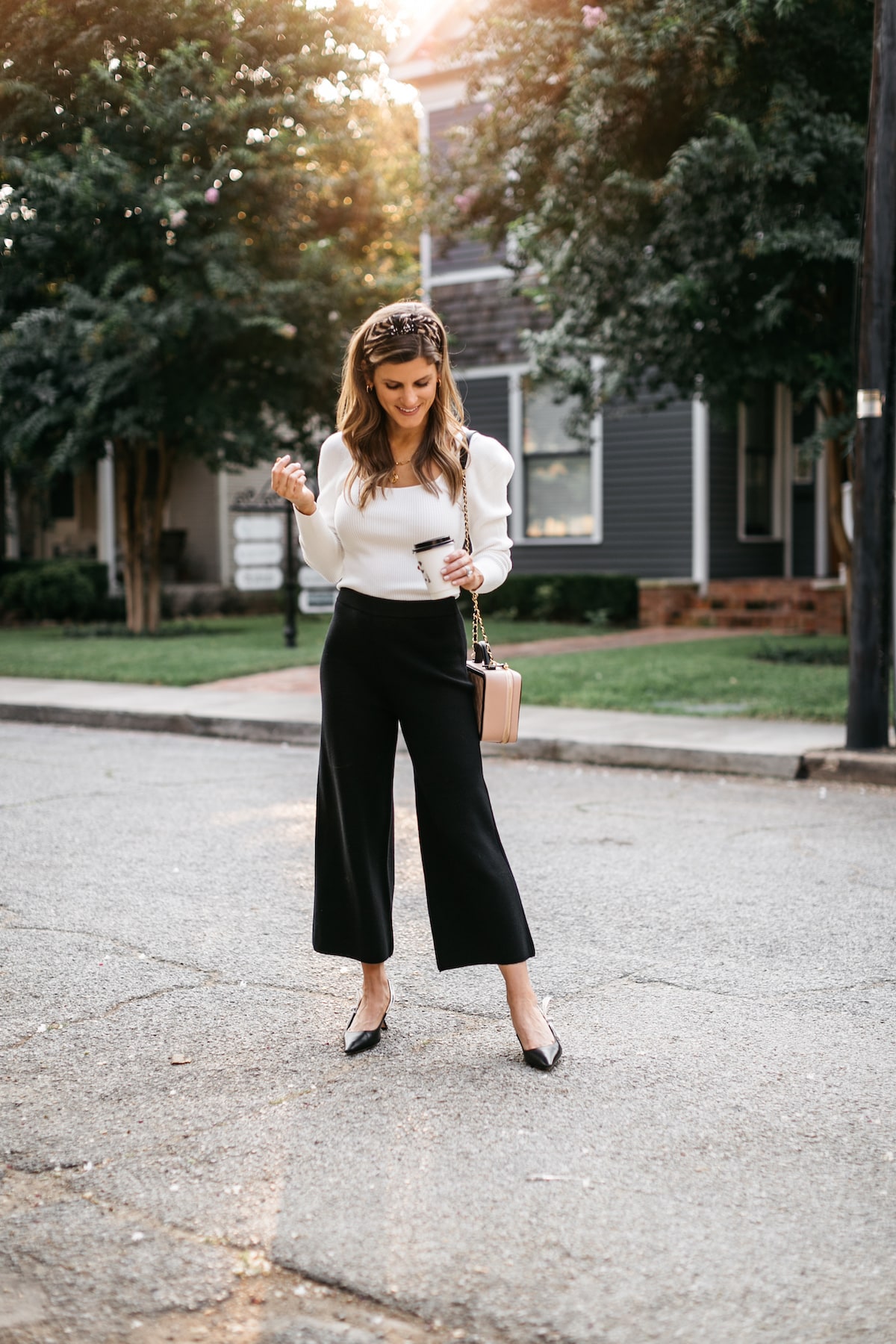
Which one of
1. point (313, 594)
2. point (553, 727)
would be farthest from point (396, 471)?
point (313, 594)

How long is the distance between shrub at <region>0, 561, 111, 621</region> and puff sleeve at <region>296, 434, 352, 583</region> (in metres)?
18.7

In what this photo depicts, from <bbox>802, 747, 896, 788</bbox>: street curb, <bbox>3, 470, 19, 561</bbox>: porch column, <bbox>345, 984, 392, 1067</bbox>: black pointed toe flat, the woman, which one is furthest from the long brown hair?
<bbox>3, 470, 19, 561</bbox>: porch column

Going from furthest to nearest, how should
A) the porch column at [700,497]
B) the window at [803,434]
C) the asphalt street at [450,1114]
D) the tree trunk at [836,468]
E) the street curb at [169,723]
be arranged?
the window at [803,434] → the porch column at [700,497] → the tree trunk at [836,468] → the street curb at [169,723] → the asphalt street at [450,1114]

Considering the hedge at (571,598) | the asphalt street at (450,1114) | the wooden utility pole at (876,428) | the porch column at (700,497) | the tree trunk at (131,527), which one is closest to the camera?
the asphalt street at (450,1114)

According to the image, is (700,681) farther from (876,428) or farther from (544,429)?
(544,429)

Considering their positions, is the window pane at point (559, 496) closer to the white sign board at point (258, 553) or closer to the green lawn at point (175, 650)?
the green lawn at point (175, 650)

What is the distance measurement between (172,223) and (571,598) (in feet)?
23.2

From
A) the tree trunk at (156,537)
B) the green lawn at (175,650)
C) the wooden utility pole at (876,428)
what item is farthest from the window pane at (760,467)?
the wooden utility pole at (876,428)

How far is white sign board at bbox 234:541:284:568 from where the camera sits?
16688 mm

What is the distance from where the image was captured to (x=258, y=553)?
16828mm

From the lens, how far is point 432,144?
19.7 m

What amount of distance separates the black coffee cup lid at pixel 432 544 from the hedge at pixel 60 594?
61.9 ft

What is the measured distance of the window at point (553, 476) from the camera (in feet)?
65.5

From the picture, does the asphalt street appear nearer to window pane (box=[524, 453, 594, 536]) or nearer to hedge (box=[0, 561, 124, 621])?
window pane (box=[524, 453, 594, 536])
